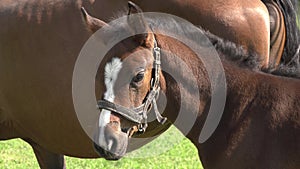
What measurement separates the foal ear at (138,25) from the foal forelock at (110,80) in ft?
0.63

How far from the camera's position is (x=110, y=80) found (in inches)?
173

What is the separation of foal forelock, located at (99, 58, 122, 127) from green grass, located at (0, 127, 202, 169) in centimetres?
284

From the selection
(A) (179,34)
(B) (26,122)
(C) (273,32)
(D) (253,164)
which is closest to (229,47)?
(A) (179,34)

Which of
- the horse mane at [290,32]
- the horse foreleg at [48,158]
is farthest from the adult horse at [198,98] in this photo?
the horse foreleg at [48,158]

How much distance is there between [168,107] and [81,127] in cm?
134

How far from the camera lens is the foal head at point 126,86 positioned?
4375 mm

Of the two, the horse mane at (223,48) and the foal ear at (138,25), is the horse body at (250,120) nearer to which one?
the horse mane at (223,48)

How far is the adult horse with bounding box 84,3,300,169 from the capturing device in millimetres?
4395

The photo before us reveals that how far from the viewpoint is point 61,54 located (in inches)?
229

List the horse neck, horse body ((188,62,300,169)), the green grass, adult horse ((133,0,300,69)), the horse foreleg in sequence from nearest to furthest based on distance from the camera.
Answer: horse body ((188,62,300,169)) → the horse neck → adult horse ((133,0,300,69)) → the horse foreleg → the green grass

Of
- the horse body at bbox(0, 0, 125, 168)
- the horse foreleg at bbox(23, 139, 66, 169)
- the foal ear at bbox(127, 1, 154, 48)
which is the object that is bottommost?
the horse foreleg at bbox(23, 139, 66, 169)

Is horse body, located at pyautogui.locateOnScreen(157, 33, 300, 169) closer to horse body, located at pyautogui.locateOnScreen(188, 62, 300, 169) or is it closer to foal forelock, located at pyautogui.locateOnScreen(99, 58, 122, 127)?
horse body, located at pyautogui.locateOnScreen(188, 62, 300, 169)

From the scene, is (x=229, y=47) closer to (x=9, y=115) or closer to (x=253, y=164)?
(x=253, y=164)

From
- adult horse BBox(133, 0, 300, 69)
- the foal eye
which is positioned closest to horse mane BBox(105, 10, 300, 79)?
the foal eye
